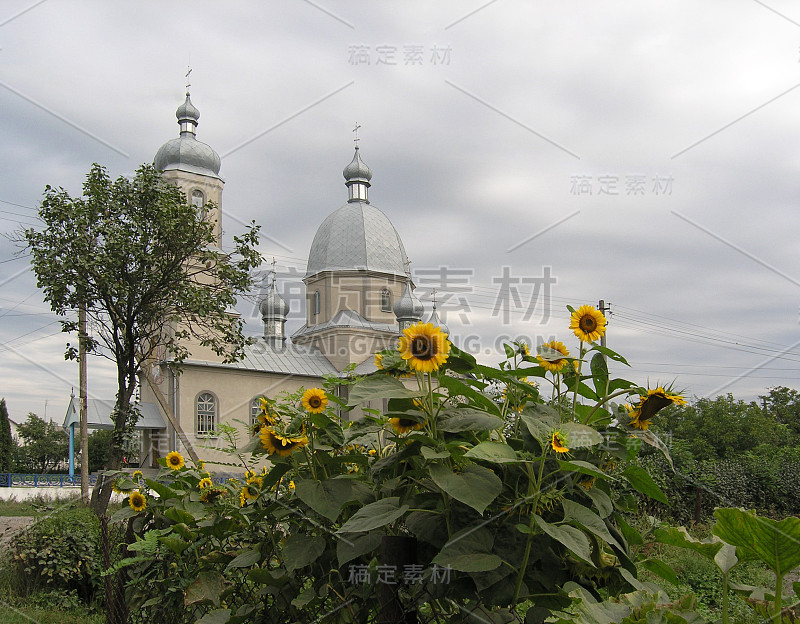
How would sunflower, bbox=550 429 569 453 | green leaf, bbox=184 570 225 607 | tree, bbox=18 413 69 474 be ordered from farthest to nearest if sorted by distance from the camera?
tree, bbox=18 413 69 474, green leaf, bbox=184 570 225 607, sunflower, bbox=550 429 569 453

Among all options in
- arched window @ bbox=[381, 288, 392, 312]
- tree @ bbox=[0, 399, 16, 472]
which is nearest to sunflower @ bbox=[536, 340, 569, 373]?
arched window @ bbox=[381, 288, 392, 312]

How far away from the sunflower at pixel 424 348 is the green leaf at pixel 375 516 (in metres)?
0.31

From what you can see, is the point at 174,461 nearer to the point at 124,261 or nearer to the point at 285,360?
the point at 124,261

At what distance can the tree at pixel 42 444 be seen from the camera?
4366cm

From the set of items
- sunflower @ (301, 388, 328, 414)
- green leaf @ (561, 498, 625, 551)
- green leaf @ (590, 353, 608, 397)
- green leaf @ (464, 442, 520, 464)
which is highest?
green leaf @ (590, 353, 608, 397)

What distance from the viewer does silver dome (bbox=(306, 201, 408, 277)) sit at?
3506 centimetres

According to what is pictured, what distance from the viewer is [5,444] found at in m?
34.4

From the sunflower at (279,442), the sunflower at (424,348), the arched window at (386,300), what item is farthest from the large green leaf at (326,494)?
the arched window at (386,300)

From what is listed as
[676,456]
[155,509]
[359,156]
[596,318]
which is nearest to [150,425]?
[359,156]

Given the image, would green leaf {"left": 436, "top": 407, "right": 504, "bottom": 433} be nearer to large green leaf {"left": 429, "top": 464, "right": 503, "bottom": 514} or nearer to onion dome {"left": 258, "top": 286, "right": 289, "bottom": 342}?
large green leaf {"left": 429, "top": 464, "right": 503, "bottom": 514}

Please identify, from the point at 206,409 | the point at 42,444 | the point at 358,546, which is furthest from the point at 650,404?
the point at 42,444

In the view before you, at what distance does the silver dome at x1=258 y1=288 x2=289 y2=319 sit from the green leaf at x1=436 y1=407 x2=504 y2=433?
3278 centimetres

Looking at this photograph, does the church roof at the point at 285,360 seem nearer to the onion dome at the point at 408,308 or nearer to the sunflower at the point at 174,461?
the onion dome at the point at 408,308

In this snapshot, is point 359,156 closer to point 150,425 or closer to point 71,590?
point 150,425
